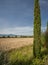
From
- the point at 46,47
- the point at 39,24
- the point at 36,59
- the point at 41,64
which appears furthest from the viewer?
the point at 46,47

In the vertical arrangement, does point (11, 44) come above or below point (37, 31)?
below

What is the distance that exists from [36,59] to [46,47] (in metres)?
7.06

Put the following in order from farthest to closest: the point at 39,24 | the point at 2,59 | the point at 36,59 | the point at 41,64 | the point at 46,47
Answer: the point at 46,47, the point at 39,24, the point at 36,59, the point at 41,64, the point at 2,59

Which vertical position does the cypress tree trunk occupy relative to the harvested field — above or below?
above

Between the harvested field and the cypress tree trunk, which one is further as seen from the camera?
the harvested field

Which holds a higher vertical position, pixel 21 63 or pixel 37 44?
pixel 37 44

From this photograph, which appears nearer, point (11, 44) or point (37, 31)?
point (37, 31)

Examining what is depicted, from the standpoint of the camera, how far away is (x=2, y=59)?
13.1 m

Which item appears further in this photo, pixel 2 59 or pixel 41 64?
pixel 41 64

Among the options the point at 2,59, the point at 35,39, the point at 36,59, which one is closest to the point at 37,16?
the point at 35,39

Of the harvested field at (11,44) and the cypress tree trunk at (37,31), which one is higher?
the cypress tree trunk at (37,31)

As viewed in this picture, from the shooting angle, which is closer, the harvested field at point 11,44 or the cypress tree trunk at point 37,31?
the cypress tree trunk at point 37,31

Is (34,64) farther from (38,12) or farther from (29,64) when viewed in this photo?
(38,12)

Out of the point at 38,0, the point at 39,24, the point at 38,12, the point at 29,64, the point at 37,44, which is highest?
the point at 38,0
